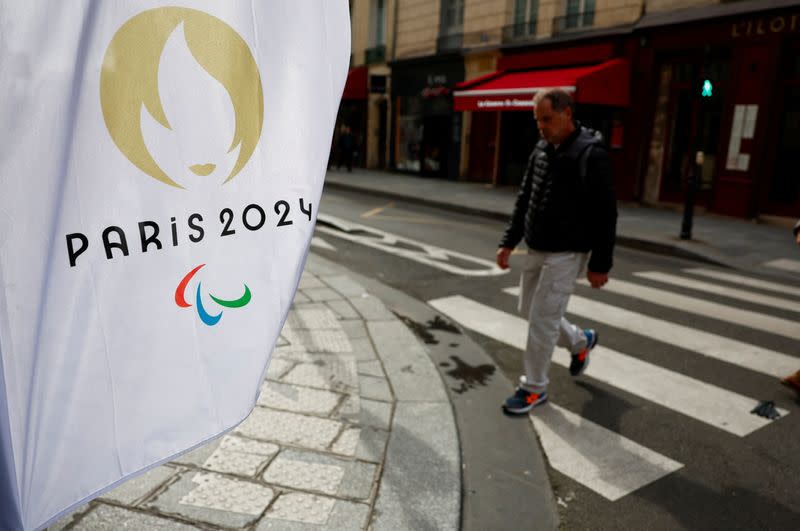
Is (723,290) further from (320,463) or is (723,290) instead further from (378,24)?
(378,24)

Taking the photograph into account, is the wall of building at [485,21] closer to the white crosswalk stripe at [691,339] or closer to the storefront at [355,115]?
the storefront at [355,115]

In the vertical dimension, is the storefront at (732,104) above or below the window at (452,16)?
below

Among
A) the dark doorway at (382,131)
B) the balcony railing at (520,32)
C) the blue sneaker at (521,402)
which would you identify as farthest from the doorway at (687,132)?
the dark doorway at (382,131)

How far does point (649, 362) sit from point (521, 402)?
1.50 metres

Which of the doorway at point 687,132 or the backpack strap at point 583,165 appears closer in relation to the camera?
the backpack strap at point 583,165

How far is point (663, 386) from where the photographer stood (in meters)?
4.36

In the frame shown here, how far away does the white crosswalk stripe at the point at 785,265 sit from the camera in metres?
8.69

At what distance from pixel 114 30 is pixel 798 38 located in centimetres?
1396

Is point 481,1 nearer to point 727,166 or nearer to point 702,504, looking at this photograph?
point 727,166

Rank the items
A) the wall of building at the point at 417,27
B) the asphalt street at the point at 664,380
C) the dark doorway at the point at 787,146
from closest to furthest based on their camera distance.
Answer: the asphalt street at the point at 664,380 < the dark doorway at the point at 787,146 < the wall of building at the point at 417,27

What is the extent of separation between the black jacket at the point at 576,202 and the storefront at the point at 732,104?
344 inches

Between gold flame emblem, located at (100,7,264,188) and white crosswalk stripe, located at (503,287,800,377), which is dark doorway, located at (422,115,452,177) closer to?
white crosswalk stripe, located at (503,287,800,377)

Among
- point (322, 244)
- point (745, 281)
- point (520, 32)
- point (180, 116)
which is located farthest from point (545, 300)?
point (520, 32)

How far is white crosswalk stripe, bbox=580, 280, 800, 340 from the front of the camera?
5789mm
